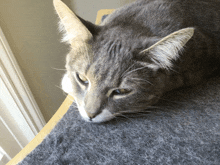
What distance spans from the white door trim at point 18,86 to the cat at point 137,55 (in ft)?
1.12

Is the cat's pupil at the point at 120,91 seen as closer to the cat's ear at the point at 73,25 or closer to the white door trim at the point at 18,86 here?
the cat's ear at the point at 73,25

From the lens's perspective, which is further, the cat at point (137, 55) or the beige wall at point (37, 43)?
the beige wall at point (37, 43)

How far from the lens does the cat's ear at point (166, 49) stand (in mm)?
502

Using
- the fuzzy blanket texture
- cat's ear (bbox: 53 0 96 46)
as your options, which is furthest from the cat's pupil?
cat's ear (bbox: 53 0 96 46)

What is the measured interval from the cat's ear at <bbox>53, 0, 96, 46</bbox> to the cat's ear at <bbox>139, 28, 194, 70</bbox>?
208mm

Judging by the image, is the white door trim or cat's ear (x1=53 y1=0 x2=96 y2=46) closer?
cat's ear (x1=53 y1=0 x2=96 y2=46)

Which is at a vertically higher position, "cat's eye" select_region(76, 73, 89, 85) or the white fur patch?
"cat's eye" select_region(76, 73, 89, 85)

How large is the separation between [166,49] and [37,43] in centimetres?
89

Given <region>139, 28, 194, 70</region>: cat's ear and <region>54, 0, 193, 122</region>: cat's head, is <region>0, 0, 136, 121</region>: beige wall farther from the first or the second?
<region>139, 28, 194, 70</region>: cat's ear

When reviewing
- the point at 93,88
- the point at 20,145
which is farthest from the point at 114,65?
the point at 20,145

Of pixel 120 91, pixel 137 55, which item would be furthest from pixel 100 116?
pixel 137 55

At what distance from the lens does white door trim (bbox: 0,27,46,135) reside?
87 centimetres

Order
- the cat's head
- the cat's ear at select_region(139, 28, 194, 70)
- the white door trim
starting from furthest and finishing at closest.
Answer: the white door trim
the cat's head
the cat's ear at select_region(139, 28, 194, 70)

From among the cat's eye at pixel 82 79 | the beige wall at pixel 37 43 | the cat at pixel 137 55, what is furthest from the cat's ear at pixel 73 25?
the beige wall at pixel 37 43
